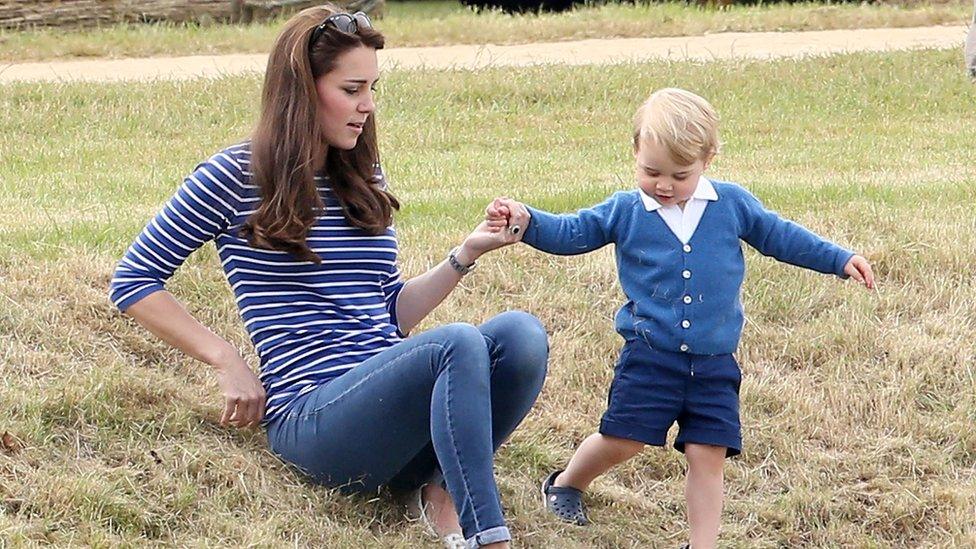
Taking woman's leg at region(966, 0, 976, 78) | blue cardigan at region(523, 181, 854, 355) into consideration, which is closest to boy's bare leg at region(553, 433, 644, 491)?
blue cardigan at region(523, 181, 854, 355)

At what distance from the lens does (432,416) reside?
352 centimetres

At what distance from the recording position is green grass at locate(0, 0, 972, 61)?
11.6 meters

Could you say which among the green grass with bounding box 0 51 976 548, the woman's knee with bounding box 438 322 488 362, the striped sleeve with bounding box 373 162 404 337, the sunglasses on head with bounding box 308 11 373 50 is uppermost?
the sunglasses on head with bounding box 308 11 373 50

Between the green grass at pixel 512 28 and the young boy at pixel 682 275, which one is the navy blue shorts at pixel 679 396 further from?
the green grass at pixel 512 28

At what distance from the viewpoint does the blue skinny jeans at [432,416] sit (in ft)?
11.5

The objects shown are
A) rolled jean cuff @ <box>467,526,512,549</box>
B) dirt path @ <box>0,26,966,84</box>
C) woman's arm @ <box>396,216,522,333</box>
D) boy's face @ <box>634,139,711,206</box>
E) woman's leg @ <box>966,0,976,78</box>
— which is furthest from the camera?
dirt path @ <box>0,26,966,84</box>

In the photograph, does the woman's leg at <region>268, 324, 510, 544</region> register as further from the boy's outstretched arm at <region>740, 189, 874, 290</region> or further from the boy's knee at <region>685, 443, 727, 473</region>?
the boy's outstretched arm at <region>740, 189, 874, 290</region>

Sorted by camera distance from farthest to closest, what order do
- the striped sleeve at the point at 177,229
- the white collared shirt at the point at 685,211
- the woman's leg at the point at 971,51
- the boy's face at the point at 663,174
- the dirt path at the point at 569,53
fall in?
the dirt path at the point at 569,53 < the woman's leg at the point at 971,51 < the white collared shirt at the point at 685,211 < the boy's face at the point at 663,174 < the striped sleeve at the point at 177,229

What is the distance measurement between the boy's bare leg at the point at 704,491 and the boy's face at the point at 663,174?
0.70 m

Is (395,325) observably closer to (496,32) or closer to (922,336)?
(922,336)

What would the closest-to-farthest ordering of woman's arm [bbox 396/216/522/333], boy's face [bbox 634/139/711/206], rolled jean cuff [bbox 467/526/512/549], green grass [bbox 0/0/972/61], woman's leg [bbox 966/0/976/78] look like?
rolled jean cuff [bbox 467/526/512/549] → boy's face [bbox 634/139/711/206] → woman's arm [bbox 396/216/522/333] → woman's leg [bbox 966/0/976/78] → green grass [bbox 0/0/972/61]

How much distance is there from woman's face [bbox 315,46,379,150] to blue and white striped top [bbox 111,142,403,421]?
0.17m

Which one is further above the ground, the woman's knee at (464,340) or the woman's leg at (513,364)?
the woman's knee at (464,340)

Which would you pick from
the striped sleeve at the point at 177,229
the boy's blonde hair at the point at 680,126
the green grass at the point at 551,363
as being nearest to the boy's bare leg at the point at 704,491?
the green grass at the point at 551,363
